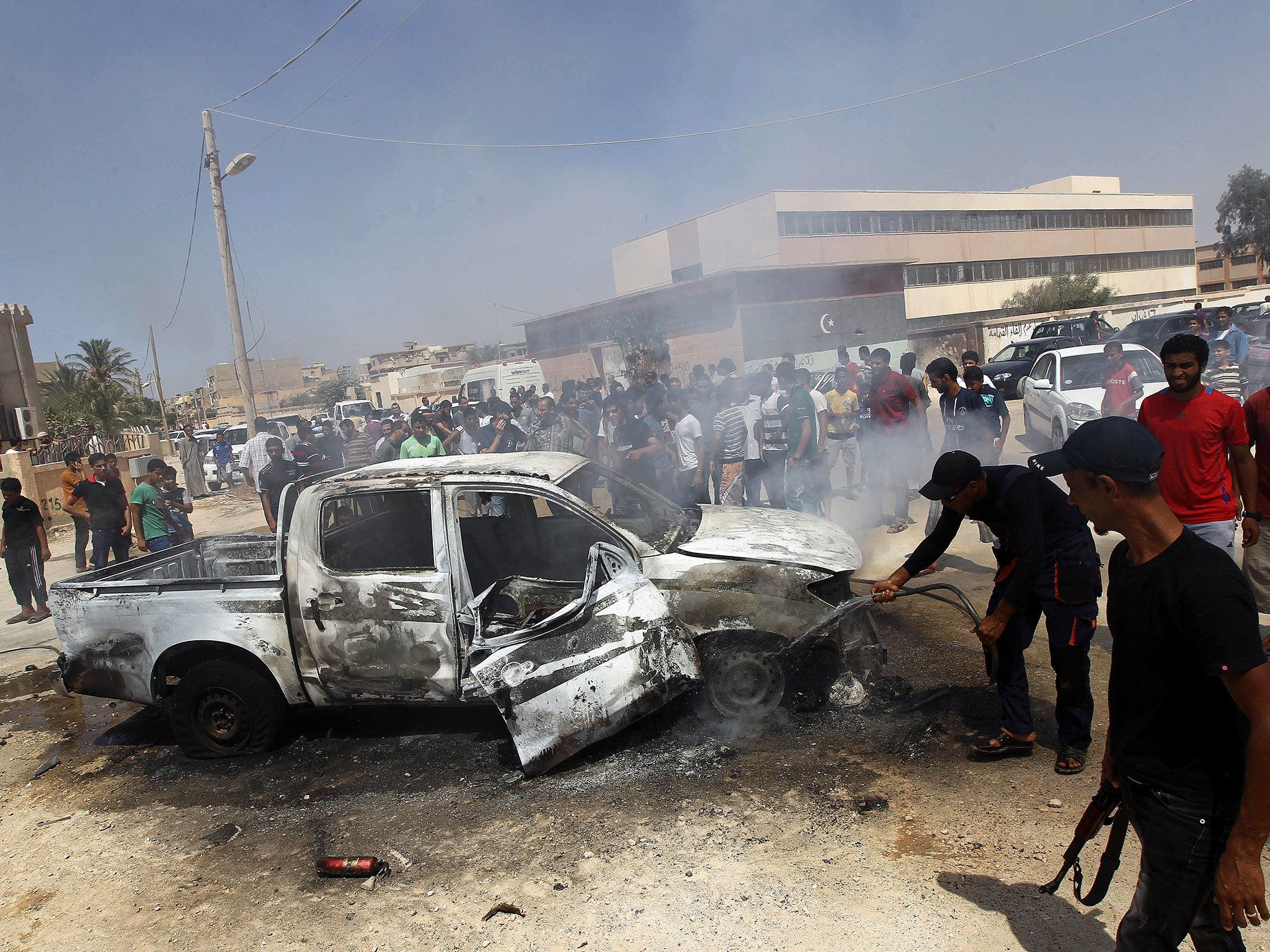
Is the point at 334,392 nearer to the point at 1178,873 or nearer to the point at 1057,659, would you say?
the point at 1057,659

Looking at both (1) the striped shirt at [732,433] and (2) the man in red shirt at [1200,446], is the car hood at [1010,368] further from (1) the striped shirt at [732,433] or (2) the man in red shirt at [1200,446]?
(2) the man in red shirt at [1200,446]

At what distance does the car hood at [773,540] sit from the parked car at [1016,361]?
17.2 m

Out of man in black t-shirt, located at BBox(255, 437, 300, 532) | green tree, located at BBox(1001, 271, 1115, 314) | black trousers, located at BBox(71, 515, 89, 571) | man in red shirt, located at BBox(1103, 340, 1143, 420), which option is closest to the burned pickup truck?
man in black t-shirt, located at BBox(255, 437, 300, 532)

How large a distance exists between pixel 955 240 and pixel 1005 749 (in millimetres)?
54950

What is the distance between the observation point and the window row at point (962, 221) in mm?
49062

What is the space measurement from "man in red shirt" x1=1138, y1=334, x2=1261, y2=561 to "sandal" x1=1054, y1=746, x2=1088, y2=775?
1459mm

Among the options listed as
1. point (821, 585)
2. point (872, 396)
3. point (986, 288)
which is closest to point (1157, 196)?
point (986, 288)

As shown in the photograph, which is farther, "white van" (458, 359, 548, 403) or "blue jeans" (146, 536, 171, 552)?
"white van" (458, 359, 548, 403)

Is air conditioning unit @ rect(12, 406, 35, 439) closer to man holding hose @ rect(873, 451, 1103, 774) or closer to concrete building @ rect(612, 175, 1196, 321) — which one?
man holding hose @ rect(873, 451, 1103, 774)

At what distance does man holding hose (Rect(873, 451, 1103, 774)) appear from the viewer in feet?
11.2

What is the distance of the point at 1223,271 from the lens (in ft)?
224

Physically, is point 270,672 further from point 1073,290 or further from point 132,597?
point 1073,290

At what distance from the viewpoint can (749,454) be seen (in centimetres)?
897

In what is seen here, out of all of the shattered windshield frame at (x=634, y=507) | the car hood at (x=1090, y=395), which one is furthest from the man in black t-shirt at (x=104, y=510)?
the car hood at (x=1090, y=395)
